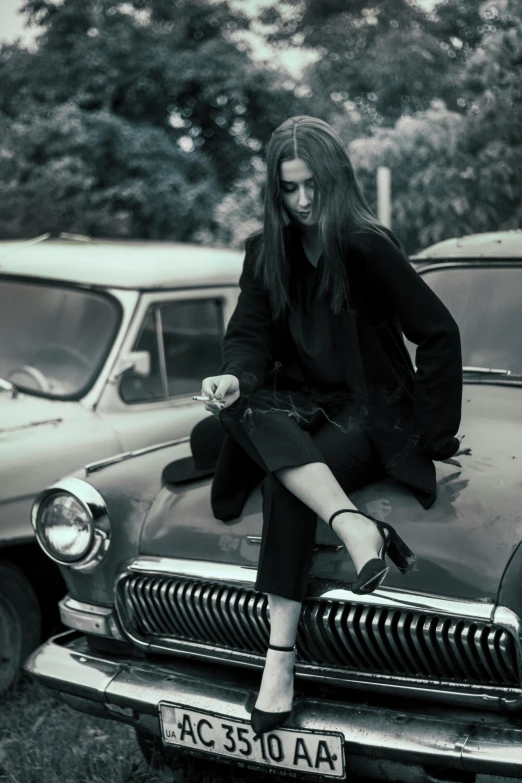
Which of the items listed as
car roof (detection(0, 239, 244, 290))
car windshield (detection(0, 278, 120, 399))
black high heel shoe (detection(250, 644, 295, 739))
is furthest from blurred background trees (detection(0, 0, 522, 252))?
black high heel shoe (detection(250, 644, 295, 739))

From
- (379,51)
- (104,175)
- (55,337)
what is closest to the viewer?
(55,337)

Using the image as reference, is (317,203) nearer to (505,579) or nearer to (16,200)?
(505,579)

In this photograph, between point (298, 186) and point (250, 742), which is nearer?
point (250, 742)

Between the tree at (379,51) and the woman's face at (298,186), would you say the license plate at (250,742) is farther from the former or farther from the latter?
the tree at (379,51)

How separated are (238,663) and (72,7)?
19.5m

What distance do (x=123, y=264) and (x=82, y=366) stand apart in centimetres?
63

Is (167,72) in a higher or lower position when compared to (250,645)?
higher

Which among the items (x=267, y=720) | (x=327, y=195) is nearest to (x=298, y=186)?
(x=327, y=195)

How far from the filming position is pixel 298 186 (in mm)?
2998

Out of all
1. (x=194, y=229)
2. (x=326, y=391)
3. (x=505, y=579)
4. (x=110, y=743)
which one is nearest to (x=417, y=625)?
(x=505, y=579)

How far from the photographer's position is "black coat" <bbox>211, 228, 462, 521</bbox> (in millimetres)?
2898

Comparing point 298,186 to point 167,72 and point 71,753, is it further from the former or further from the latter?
point 167,72

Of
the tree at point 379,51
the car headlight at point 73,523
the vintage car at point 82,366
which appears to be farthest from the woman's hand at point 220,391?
the tree at point 379,51

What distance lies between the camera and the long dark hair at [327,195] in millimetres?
2957
